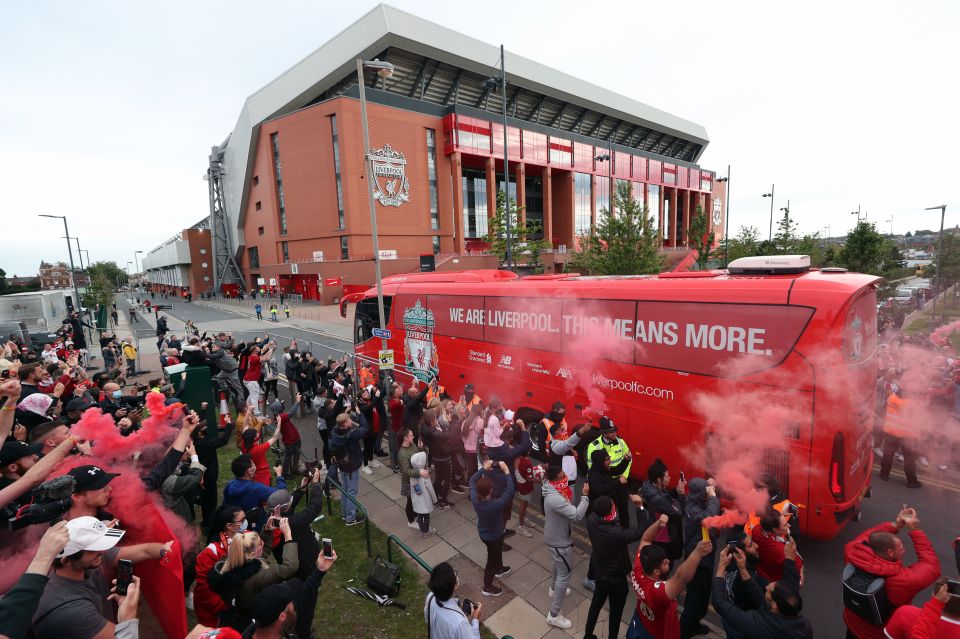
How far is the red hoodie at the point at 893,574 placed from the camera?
10.8ft

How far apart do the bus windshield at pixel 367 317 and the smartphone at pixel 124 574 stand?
9.71 m

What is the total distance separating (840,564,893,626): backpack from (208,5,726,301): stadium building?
128ft

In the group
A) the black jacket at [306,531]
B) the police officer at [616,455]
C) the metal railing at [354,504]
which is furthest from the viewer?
the metal railing at [354,504]

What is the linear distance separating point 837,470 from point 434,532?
18.1ft

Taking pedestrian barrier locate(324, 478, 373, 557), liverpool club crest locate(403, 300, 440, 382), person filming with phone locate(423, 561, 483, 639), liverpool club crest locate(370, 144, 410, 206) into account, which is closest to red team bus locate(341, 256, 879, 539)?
liverpool club crest locate(403, 300, 440, 382)

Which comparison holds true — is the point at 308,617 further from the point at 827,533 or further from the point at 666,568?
the point at 827,533

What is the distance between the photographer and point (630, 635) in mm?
3736

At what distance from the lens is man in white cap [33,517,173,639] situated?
2.59 meters

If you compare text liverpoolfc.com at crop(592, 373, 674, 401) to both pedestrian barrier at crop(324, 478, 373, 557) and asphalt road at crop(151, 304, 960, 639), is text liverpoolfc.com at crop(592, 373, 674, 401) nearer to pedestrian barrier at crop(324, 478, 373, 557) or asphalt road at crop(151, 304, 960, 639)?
asphalt road at crop(151, 304, 960, 639)

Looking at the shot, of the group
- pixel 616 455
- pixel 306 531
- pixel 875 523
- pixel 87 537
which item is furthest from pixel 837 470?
pixel 87 537

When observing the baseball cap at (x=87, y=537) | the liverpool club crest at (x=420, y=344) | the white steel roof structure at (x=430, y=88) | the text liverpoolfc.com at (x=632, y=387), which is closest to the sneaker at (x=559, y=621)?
the text liverpoolfc.com at (x=632, y=387)

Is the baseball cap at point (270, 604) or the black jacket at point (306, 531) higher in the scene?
the baseball cap at point (270, 604)

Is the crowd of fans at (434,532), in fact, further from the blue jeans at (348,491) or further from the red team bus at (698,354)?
the red team bus at (698,354)

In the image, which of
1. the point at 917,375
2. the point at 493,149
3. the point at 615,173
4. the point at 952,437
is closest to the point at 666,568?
the point at 952,437
